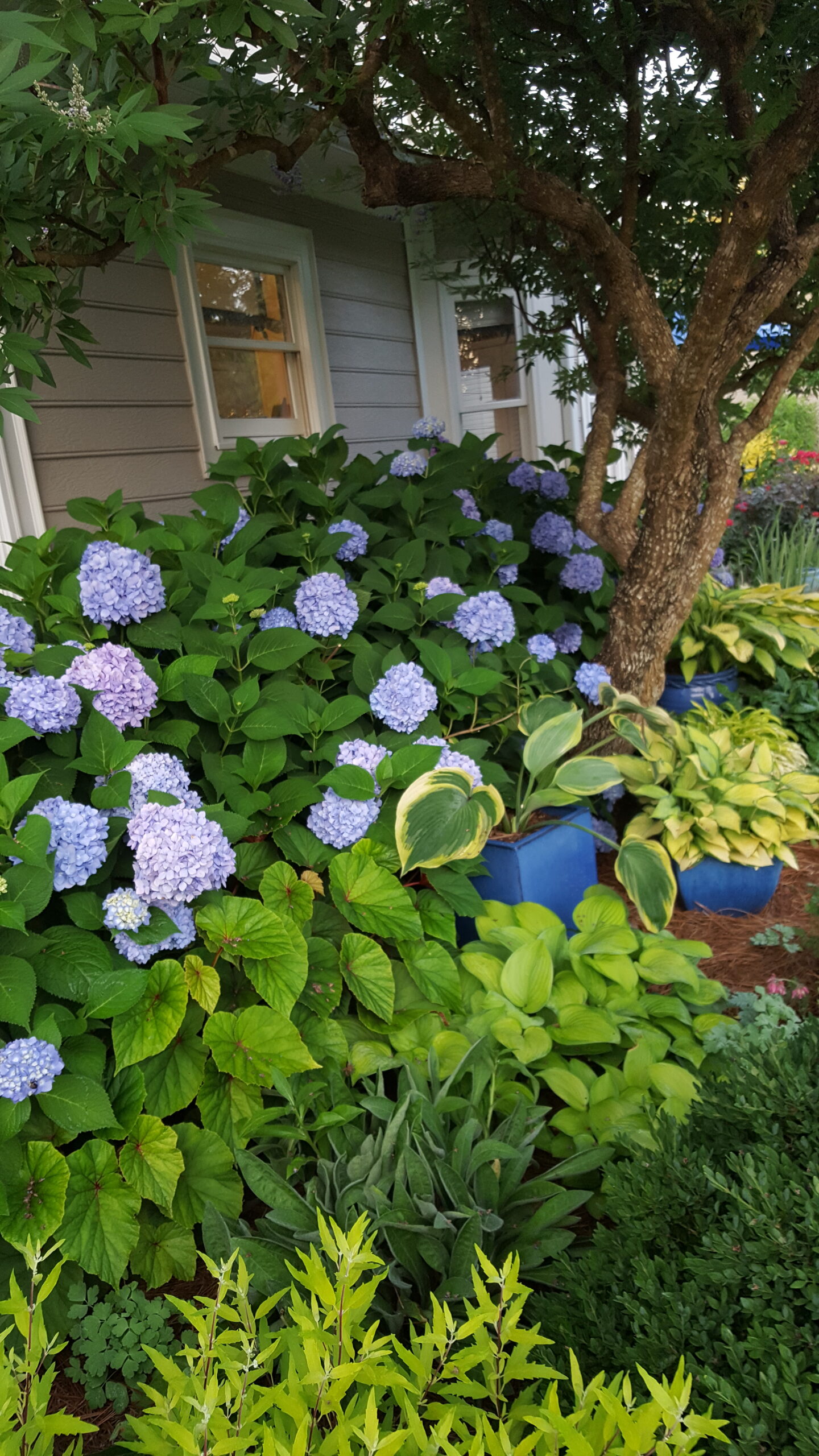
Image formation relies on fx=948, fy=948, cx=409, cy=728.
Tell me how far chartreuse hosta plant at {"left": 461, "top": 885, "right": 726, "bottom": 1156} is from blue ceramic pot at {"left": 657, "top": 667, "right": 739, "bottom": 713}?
5.02ft

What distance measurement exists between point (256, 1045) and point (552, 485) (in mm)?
2259

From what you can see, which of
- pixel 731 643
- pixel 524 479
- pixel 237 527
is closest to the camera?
pixel 237 527

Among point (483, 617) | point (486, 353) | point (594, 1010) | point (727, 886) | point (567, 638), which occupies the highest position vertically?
point (486, 353)

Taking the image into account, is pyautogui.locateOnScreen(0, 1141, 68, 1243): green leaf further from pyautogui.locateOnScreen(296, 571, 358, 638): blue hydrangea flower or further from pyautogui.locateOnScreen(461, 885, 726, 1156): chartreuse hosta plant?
pyautogui.locateOnScreen(296, 571, 358, 638): blue hydrangea flower

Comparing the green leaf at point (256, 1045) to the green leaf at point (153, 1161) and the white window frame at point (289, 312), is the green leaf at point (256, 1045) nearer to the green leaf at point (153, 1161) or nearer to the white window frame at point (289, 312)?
the green leaf at point (153, 1161)

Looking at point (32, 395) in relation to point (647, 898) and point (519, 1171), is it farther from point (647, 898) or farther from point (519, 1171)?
point (647, 898)

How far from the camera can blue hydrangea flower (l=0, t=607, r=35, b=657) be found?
5.68 feet

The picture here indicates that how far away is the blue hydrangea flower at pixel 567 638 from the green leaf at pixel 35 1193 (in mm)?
2006

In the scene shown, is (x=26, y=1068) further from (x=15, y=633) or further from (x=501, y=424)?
(x=501, y=424)

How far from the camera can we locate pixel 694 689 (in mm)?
3455

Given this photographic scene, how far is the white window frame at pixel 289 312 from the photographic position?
3.90 m

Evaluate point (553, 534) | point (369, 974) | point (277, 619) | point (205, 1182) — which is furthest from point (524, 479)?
point (205, 1182)

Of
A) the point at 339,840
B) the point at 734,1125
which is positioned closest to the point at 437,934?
the point at 339,840

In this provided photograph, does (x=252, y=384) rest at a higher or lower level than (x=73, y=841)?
higher
